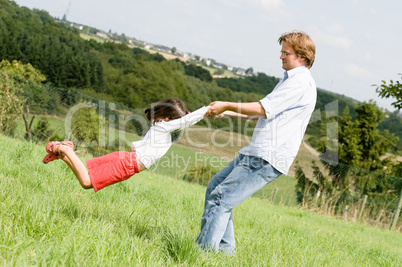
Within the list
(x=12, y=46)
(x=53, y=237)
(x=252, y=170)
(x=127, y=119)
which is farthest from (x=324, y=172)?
(x=12, y=46)

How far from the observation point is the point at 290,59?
10.1ft

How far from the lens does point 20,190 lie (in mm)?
3438

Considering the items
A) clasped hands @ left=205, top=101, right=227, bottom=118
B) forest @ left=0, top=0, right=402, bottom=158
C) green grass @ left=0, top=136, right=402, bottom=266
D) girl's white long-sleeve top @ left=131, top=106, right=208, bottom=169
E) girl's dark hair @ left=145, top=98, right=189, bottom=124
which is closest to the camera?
green grass @ left=0, top=136, right=402, bottom=266

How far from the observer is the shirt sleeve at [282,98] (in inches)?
115

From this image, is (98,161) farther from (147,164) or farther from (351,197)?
(351,197)

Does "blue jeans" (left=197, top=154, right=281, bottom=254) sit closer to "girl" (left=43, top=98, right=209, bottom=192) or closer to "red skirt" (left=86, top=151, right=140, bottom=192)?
"girl" (left=43, top=98, right=209, bottom=192)

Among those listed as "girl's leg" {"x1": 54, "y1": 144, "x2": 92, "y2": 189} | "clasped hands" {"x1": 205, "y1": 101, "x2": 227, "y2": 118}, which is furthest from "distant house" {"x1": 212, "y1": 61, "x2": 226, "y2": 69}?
"clasped hands" {"x1": 205, "y1": 101, "x2": 227, "y2": 118}

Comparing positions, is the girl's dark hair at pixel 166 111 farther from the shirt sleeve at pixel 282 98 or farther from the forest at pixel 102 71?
the forest at pixel 102 71

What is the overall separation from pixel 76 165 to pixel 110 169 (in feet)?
0.87

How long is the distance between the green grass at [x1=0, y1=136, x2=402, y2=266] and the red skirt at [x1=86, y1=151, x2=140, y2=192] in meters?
0.26

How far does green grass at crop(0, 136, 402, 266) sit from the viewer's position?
2.39 metres

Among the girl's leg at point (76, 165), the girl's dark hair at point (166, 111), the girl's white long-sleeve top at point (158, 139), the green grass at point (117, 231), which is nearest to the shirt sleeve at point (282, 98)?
the girl's white long-sleeve top at point (158, 139)

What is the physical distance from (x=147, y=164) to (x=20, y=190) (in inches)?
42.8

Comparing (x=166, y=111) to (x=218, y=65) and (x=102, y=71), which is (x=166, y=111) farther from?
(x=218, y=65)
